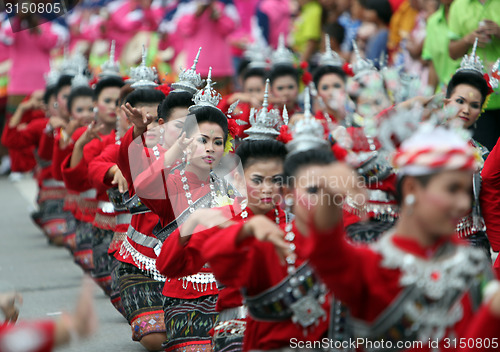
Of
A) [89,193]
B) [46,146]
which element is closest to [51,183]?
[46,146]

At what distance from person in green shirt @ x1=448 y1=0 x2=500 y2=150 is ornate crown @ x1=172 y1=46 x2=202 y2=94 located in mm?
2110

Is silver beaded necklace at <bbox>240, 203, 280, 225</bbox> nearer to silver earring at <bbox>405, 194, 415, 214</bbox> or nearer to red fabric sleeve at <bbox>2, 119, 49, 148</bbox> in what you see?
silver earring at <bbox>405, 194, 415, 214</bbox>

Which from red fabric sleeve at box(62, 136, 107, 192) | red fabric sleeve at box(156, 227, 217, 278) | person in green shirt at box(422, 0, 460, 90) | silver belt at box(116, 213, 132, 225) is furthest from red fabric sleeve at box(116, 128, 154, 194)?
person in green shirt at box(422, 0, 460, 90)

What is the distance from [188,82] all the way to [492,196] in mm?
1906

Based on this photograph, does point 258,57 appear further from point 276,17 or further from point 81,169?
point 276,17

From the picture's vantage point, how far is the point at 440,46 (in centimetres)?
734

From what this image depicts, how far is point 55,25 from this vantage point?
13875 mm

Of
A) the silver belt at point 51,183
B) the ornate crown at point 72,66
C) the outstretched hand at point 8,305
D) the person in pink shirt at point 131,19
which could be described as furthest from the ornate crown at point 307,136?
the person in pink shirt at point 131,19

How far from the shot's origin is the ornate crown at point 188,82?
517cm

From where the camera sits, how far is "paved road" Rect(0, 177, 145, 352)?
17.8ft

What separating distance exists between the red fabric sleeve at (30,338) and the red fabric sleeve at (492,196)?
9.43ft

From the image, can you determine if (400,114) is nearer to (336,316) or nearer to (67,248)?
(336,316)

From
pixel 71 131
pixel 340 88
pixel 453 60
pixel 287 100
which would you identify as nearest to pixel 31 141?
pixel 71 131

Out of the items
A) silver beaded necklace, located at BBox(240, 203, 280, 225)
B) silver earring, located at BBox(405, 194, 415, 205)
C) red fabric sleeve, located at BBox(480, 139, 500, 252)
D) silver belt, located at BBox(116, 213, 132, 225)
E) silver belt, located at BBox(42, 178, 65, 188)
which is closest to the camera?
silver earring, located at BBox(405, 194, 415, 205)
